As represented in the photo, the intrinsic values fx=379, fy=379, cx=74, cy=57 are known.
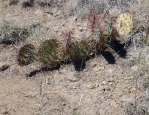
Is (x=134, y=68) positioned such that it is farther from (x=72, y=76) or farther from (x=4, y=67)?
(x=4, y=67)

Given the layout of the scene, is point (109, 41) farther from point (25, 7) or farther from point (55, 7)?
point (25, 7)

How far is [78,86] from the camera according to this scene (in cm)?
412

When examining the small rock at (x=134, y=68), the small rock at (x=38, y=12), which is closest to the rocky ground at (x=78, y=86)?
the small rock at (x=134, y=68)

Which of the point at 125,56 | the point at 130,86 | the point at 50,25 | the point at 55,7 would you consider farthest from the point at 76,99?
the point at 55,7

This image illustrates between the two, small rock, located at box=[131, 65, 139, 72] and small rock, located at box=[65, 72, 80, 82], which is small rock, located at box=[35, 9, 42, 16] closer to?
small rock, located at box=[65, 72, 80, 82]

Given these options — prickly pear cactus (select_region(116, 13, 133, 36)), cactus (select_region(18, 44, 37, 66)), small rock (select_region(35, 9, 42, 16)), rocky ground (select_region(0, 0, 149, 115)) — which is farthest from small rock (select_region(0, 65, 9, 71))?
prickly pear cactus (select_region(116, 13, 133, 36))

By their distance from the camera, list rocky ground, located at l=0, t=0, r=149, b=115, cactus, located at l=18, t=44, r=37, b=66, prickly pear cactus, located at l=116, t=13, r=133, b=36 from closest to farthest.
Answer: rocky ground, located at l=0, t=0, r=149, b=115
prickly pear cactus, located at l=116, t=13, r=133, b=36
cactus, located at l=18, t=44, r=37, b=66

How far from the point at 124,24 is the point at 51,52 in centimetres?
90

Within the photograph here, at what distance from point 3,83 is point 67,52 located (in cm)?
81

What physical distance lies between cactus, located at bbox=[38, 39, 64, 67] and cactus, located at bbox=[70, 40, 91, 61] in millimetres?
128

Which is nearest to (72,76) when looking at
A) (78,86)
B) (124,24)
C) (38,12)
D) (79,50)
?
(78,86)

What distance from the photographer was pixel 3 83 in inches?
170

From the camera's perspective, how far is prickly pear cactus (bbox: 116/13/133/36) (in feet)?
14.2

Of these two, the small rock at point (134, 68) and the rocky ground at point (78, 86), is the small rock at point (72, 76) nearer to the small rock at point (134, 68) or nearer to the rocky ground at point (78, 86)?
the rocky ground at point (78, 86)
